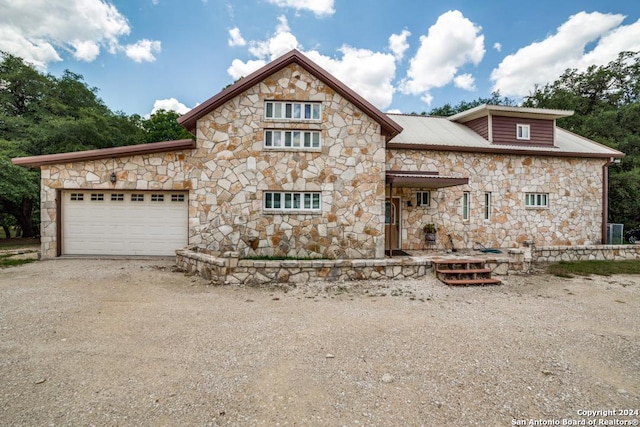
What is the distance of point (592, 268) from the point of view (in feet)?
30.1

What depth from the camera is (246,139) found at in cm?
927

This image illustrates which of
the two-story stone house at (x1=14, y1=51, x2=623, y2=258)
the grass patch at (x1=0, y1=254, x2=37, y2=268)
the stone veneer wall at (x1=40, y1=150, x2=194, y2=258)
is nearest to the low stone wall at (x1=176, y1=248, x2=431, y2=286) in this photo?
the two-story stone house at (x1=14, y1=51, x2=623, y2=258)

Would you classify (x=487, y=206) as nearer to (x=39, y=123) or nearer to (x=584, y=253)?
(x=584, y=253)

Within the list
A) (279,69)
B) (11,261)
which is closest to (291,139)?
(279,69)

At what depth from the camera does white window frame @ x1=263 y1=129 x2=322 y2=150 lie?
9367 millimetres

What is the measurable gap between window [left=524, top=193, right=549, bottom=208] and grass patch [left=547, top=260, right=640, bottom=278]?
10.2ft

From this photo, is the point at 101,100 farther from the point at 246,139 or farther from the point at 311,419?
the point at 311,419

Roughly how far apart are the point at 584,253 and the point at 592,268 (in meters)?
1.58

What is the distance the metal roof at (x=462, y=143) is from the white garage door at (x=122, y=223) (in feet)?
28.5

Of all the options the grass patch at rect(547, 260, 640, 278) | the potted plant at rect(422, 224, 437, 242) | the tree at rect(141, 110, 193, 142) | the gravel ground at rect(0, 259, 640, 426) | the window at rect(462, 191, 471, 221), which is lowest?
the gravel ground at rect(0, 259, 640, 426)

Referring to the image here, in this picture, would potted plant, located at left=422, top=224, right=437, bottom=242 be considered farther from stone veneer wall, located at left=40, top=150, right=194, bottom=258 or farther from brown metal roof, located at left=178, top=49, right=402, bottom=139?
stone veneer wall, located at left=40, top=150, right=194, bottom=258

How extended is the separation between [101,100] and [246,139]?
1854 centimetres

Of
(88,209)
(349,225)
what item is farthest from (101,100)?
(349,225)

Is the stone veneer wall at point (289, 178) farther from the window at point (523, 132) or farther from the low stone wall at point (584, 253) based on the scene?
the window at point (523, 132)
